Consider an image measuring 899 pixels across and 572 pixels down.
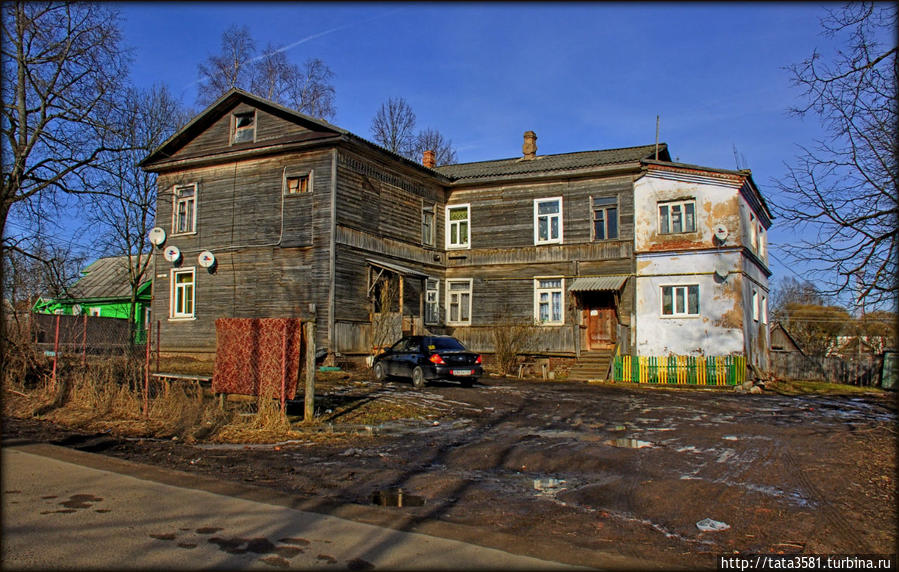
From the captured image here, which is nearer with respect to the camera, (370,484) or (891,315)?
(370,484)

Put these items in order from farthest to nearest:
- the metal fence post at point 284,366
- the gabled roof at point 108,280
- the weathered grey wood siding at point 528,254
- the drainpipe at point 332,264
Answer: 1. the gabled roof at point 108,280
2. the weathered grey wood siding at point 528,254
3. the drainpipe at point 332,264
4. the metal fence post at point 284,366

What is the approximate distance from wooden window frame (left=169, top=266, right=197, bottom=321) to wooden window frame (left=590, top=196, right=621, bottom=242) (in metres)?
16.6

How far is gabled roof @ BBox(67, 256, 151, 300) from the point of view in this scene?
129 feet

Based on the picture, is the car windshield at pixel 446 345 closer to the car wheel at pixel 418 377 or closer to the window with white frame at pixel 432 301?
the car wheel at pixel 418 377

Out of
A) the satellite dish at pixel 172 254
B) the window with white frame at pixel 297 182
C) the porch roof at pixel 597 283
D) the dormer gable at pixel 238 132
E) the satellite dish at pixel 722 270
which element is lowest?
the porch roof at pixel 597 283

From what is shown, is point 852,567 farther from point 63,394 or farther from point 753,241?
point 753,241

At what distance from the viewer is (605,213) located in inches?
1048

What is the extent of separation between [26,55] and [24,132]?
1.81m

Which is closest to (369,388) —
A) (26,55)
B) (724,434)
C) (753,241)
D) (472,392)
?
(472,392)

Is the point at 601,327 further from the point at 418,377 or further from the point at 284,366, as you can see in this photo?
the point at 284,366

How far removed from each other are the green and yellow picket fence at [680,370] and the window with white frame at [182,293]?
17298 millimetres

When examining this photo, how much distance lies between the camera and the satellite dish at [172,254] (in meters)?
26.3

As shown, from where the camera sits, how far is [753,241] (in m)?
27.0

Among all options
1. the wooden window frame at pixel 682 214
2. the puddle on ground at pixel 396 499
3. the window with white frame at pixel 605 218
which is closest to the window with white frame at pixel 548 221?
the window with white frame at pixel 605 218
